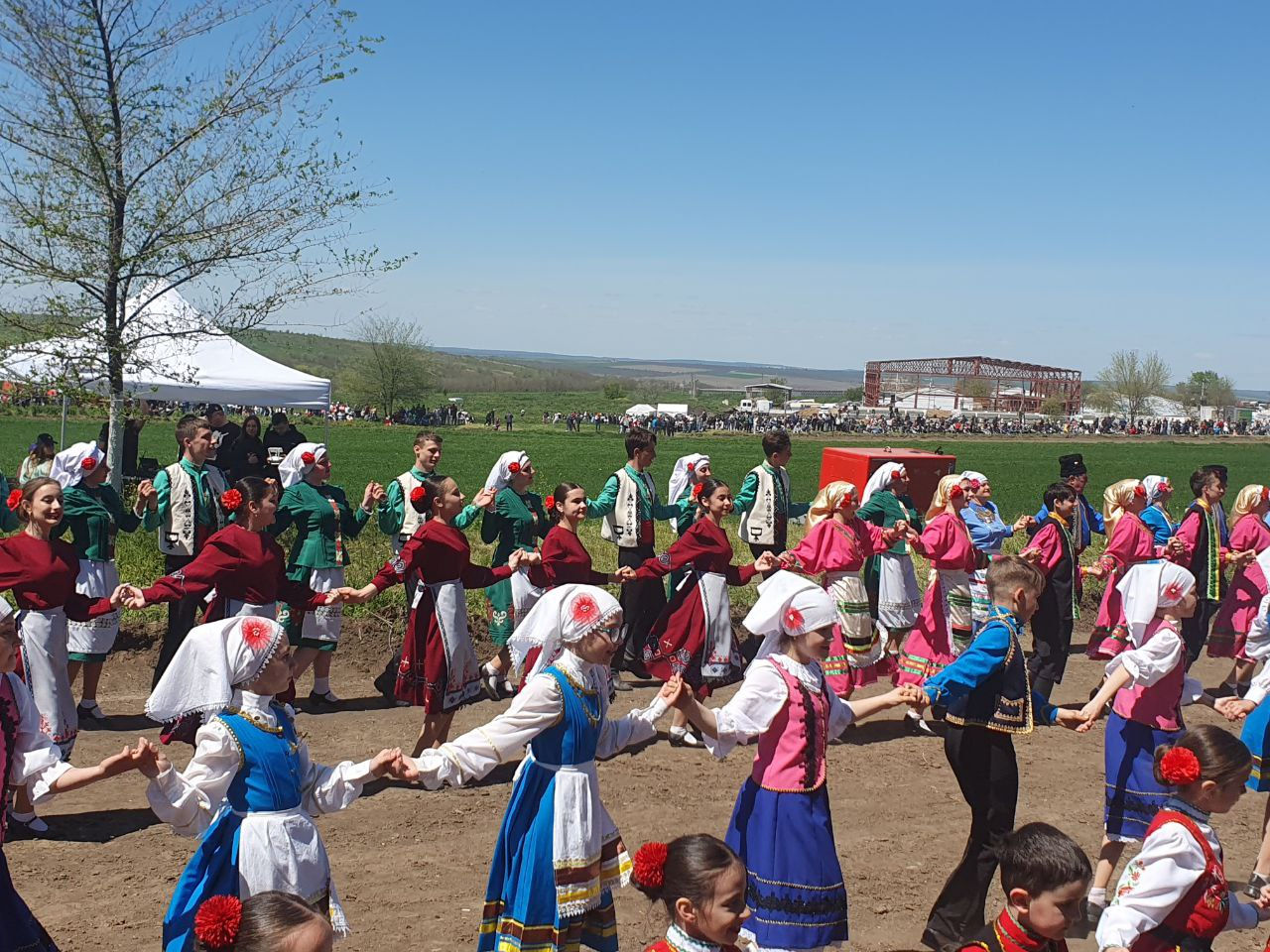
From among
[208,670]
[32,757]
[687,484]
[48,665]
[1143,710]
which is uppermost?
[687,484]

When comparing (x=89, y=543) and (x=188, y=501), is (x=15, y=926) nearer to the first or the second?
(x=89, y=543)

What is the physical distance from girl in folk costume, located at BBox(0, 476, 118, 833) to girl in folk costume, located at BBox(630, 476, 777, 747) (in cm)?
388

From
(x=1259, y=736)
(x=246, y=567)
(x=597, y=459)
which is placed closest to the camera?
(x=1259, y=736)

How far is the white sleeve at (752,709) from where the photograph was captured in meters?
4.57

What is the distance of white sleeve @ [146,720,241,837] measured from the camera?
12.6 ft

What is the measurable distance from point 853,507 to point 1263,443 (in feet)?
237

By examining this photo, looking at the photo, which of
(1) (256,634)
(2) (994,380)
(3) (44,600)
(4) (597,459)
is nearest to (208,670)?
(1) (256,634)

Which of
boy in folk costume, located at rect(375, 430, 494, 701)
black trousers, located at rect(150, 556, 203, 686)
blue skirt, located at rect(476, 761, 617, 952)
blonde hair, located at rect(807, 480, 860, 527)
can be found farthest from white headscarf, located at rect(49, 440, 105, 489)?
blonde hair, located at rect(807, 480, 860, 527)

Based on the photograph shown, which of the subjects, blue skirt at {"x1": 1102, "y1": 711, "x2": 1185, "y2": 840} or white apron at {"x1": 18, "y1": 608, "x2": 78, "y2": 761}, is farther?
white apron at {"x1": 18, "y1": 608, "x2": 78, "y2": 761}

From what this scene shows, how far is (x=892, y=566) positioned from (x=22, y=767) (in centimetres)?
743

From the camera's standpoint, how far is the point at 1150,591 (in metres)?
6.18

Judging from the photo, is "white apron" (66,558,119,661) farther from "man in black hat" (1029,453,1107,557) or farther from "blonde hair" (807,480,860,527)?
"man in black hat" (1029,453,1107,557)

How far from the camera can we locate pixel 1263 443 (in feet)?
233

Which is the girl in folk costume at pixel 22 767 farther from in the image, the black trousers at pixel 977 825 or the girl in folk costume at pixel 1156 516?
the girl in folk costume at pixel 1156 516
